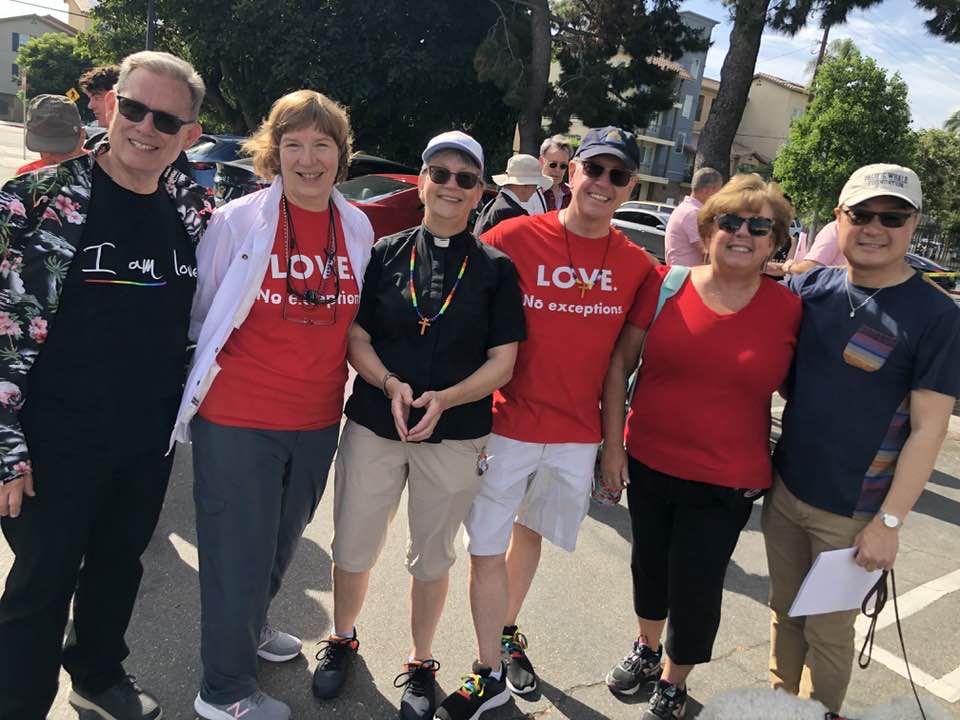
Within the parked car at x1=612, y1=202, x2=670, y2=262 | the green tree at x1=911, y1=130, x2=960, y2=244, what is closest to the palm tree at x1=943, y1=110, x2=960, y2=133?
the green tree at x1=911, y1=130, x2=960, y2=244

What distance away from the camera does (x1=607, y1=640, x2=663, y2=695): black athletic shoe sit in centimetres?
280

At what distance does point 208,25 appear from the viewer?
19.4 m

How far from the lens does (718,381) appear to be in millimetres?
2385

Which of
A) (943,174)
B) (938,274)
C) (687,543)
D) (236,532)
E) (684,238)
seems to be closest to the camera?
(236,532)

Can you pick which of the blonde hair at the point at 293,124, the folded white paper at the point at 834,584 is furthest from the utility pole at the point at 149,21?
the folded white paper at the point at 834,584

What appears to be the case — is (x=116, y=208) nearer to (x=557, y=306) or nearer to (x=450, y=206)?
(x=450, y=206)

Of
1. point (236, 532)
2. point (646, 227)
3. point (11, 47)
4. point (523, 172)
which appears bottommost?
point (236, 532)

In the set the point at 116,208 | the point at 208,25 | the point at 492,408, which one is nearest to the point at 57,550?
the point at 116,208

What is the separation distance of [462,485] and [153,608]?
1519 mm

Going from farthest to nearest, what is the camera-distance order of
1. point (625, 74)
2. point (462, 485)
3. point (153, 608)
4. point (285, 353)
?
point (625, 74) < point (153, 608) < point (462, 485) < point (285, 353)

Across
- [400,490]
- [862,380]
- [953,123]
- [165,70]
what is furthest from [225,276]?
[953,123]

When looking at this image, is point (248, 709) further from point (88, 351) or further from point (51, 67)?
point (51, 67)

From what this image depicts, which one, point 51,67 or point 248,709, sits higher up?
point 51,67

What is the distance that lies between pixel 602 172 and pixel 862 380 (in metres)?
1.11
